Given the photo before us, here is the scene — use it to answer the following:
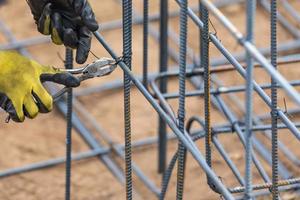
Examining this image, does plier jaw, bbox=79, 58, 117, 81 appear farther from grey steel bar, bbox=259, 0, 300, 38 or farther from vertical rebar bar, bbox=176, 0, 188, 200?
grey steel bar, bbox=259, 0, 300, 38

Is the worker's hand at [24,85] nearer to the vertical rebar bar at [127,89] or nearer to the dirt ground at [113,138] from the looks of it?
the vertical rebar bar at [127,89]

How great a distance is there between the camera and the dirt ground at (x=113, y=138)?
4523 millimetres

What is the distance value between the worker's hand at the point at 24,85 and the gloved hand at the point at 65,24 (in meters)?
0.17

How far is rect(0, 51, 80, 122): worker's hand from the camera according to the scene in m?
2.83

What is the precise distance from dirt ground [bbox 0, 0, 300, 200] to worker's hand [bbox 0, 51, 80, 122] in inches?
65.1

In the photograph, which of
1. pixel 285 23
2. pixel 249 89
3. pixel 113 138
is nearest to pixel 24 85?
pixel 249 89

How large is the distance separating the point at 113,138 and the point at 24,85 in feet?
6.99

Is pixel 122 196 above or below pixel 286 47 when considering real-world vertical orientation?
below

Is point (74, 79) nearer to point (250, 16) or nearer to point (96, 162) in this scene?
point (250, 16)

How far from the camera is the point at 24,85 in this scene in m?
2.86

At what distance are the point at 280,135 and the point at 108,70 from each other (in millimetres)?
2104

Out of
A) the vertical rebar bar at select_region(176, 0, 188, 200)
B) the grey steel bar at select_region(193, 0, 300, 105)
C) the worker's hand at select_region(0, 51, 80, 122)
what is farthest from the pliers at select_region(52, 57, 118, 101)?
the grey steel bar at select_region(193, 0, 300, 105)

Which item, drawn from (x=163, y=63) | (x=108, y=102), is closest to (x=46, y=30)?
(x=163, y=63)

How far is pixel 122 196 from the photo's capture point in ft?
14.7
